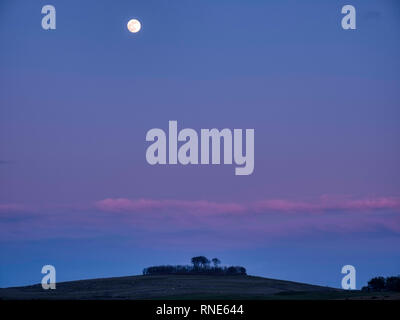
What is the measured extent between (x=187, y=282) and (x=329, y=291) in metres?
9.56

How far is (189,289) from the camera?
→ 172 ft

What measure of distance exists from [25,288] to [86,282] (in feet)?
40.4

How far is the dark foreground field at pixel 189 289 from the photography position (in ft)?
156

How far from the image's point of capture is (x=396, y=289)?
47.0 m

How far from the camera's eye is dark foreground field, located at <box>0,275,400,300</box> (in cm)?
4742

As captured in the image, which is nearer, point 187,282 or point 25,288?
point 25,288
